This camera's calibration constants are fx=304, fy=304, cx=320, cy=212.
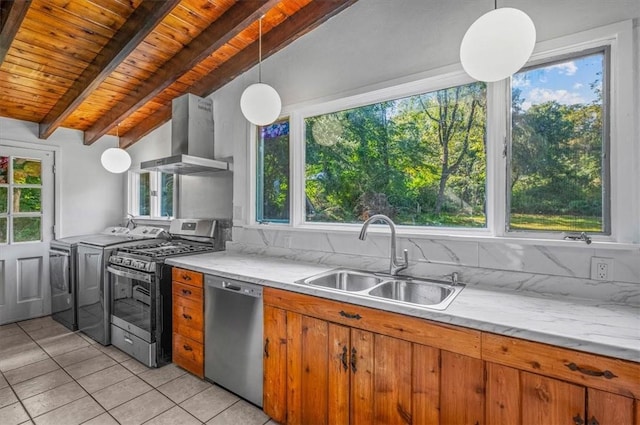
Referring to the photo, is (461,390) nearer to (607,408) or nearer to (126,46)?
(607,408)

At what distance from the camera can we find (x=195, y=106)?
311 centimetres

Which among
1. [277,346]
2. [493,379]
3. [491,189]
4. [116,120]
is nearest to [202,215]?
[116,120]

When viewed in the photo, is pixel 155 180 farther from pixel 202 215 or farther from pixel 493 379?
pixel 493 379

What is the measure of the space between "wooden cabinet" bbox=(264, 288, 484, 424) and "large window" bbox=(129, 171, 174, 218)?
2.72 metres

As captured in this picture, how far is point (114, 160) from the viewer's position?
3.45 metres

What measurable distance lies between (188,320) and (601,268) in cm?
256

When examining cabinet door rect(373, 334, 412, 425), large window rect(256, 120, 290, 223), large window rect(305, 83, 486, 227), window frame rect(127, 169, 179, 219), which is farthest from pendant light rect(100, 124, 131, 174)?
cabinet door rect(373, 334, 412, 425)

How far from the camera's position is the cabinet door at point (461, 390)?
118cm

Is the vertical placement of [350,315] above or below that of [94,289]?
above

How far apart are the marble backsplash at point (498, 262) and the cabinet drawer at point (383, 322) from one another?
0.59 m

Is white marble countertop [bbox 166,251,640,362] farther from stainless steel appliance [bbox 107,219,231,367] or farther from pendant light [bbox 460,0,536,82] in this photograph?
stainless steel appliance [bbox 107,219,231,367]

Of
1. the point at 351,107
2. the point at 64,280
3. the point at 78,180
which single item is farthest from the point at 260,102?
the point at 78,180

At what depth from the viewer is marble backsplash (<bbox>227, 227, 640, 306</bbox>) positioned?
1.39 metres

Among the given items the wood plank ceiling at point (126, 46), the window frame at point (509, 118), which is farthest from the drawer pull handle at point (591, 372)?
the wood plank ceiling at point (126, 46)
